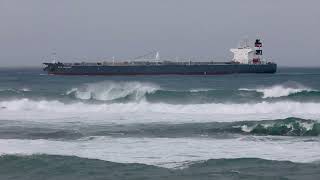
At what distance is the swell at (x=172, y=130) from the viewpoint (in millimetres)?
26891

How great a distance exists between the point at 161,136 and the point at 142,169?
336 inches

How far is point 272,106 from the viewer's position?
4244cm

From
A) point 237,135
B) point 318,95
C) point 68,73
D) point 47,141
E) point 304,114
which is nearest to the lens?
point 47,141

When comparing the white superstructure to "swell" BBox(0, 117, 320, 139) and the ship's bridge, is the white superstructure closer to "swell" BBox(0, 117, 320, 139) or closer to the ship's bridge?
the ship's bridge

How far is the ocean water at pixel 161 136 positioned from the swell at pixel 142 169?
0.03 m

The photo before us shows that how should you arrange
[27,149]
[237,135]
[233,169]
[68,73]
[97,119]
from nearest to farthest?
1. [233,169]
2. [27,149]
3. [237,135]
4. [97,119]
5. [68,73]

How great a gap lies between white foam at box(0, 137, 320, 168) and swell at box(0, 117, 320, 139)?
1736 mm

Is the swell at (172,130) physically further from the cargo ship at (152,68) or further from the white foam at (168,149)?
the cargo ship at (152,68)

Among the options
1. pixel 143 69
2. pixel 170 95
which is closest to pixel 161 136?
pixel 170 95

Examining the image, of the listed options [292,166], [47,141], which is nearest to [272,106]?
[47,141]

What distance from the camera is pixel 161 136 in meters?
26.6

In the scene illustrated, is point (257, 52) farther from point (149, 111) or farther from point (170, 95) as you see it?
point (149, 111)

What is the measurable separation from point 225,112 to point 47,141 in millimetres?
18159

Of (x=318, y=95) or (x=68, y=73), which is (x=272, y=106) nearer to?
(x=318, y=95)
